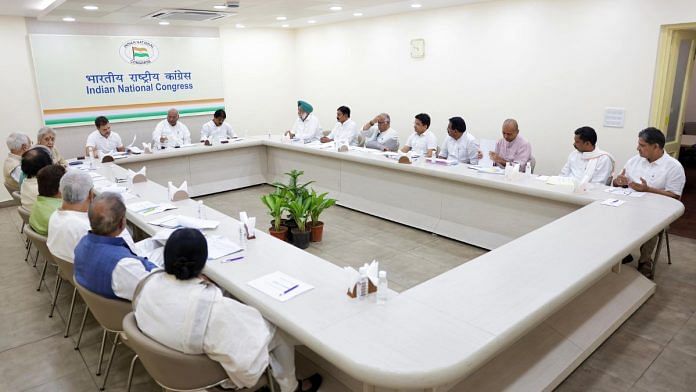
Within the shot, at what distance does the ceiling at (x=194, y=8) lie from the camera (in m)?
5.27

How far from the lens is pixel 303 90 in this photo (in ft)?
30.9

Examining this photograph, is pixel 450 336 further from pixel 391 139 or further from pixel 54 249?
pixel 391 139

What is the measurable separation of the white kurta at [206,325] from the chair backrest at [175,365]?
0.10 feet

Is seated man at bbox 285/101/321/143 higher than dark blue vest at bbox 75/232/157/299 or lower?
higher

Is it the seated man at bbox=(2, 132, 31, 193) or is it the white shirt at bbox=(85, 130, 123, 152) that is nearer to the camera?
the seated man at bbox=(2, 132, 31, 193)

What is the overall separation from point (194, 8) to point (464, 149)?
3740 millimetres

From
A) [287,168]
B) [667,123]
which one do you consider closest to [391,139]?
[287,168]

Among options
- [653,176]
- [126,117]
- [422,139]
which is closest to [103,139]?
[126,117]

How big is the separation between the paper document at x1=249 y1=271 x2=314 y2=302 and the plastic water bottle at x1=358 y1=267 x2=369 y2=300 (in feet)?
0.87

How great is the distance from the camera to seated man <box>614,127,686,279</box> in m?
3.86

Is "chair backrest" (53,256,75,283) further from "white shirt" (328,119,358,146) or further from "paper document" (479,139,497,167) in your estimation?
"white shirt" (328,119,358,146)

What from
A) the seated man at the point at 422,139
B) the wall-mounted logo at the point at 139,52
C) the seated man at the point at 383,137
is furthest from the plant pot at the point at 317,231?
the wall-mounted logo at the point at 139,52

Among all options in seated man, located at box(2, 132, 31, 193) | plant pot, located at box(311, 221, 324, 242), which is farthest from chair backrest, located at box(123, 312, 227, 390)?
seated man, located at box(2, 132, 31, 193)

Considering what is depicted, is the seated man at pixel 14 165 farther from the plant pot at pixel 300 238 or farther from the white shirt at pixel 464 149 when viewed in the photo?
the white shirt at pixel 464 149
